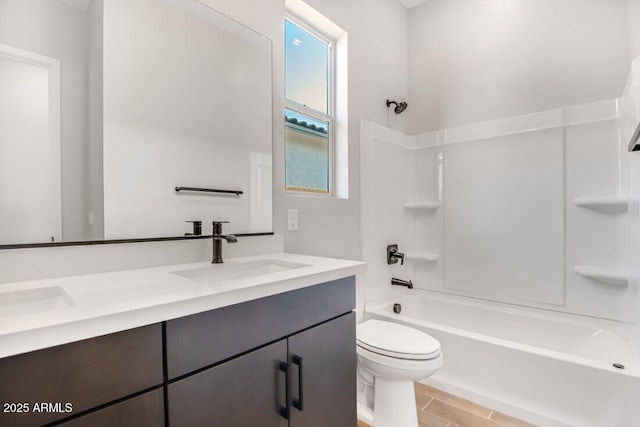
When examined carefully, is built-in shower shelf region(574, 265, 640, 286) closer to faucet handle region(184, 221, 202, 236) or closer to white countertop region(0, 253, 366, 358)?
white countertop region(0, 253, 366, 358)

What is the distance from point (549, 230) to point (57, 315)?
2.55m

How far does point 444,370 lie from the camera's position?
6.32 feet

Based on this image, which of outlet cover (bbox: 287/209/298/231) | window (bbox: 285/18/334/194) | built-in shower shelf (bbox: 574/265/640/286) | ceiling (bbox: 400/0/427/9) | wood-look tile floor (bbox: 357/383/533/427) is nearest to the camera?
wood-look tile floor (bbox: 357/383/533/427)

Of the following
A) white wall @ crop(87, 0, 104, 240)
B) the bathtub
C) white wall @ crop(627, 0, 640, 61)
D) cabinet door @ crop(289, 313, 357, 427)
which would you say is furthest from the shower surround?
white wall @ crop(87, 0, 104, 240)

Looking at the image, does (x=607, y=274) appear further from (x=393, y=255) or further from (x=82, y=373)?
(x=82, y=373)

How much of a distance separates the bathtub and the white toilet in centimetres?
46

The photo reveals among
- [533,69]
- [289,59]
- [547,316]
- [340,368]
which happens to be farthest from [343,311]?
[533,69]

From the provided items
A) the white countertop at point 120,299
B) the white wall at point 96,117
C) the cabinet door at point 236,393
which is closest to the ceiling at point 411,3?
the white wall at point 96,117

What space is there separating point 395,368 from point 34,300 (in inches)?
52.9

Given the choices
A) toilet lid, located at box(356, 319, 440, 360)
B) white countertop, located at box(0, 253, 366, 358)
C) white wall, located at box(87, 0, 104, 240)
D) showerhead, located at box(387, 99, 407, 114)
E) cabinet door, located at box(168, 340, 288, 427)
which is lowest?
toilet lid, located at box(356, 319, 440, 360)

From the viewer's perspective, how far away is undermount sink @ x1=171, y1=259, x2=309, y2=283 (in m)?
1.16

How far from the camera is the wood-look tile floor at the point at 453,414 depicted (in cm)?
163

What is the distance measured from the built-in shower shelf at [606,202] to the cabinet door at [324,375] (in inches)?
68.6

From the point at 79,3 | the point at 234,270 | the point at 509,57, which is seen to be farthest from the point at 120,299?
the point at 509,57
